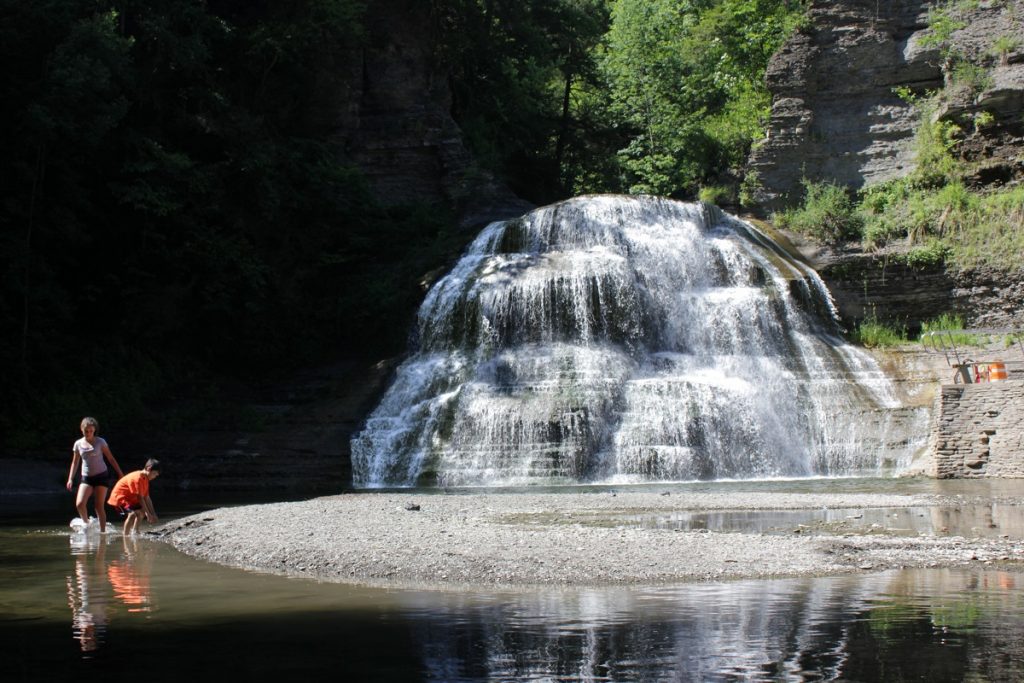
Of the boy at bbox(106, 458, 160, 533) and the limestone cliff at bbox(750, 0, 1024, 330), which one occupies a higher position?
the limestone cliff at bbox(750, 0, 1024, 330)

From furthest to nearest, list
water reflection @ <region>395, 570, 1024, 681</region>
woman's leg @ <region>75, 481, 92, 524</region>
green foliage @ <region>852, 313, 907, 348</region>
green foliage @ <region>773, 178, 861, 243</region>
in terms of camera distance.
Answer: green foliage @ <region>773, 178, 861, 243</region>, green foliage @ <region>852, 313, 907, 348</region>, woman's leg @ <region>75, 481, 92, 524</region>, water reflection @ <region>395, 570, 1024, 681</region>

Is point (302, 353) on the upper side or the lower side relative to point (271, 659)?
upper

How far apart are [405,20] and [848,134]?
14.1 metres

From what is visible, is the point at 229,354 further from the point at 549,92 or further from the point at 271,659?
the point at 271,659

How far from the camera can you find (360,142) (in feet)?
110

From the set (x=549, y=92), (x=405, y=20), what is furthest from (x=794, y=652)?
(x=549, y=92)

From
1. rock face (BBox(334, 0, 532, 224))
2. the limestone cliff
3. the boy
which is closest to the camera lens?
the boy

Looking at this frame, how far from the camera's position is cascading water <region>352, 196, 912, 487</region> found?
21000 mm

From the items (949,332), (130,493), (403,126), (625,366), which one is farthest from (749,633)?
(403,126)

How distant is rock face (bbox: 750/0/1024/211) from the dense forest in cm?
177

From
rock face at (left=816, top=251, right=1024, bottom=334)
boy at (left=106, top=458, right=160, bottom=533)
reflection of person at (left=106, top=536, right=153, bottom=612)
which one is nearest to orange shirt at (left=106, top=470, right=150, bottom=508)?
boy at (left=106, top=458, right=160, bottom=533)

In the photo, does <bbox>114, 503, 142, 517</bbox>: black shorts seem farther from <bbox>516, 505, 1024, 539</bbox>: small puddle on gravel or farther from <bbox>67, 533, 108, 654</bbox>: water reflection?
<bbox>516, 505, 1024, 539</bbox>: small puddle on gravel

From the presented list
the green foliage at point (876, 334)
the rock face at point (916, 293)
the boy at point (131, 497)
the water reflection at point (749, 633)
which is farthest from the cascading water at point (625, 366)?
the water reflection at point (749, 633)

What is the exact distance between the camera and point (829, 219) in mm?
29625
